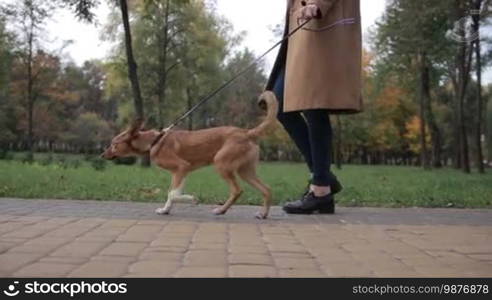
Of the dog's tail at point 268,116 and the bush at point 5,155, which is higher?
the dog's tail at point 268,116

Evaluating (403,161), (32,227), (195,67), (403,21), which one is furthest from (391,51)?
(403,161)

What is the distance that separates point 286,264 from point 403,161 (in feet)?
250

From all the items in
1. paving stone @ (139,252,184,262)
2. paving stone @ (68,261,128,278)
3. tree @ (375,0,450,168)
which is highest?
tree @ (375,0,450,168)

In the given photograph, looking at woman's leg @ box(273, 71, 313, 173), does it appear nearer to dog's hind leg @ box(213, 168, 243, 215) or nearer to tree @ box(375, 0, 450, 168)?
dog's hind leg @ box(213, 168, 243, 215)

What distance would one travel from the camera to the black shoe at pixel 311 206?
666 cm

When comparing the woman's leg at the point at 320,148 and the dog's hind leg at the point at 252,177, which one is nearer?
the dog's hind leg at the point at 252,177

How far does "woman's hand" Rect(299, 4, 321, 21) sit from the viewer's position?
6453 mm

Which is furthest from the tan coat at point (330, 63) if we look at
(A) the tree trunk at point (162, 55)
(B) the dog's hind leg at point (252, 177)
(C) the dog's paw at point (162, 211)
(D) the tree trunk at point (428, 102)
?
(A) the tree trunk at point (162, 55)

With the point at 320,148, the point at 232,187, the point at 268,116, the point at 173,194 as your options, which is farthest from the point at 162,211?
the point at 320,148

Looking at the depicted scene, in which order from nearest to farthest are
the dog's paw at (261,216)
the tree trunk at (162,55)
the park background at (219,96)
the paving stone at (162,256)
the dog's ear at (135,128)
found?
the paving stone at (162,256) < the dog's paw at (261,216) < the dog's ear at (135,128) < the park background at (219,96) < the tree trunk at (162,55)

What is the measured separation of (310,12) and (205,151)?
70.3 inches

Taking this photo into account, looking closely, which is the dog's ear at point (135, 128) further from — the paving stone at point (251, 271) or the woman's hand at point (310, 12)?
the paving stone at point (251, 271)

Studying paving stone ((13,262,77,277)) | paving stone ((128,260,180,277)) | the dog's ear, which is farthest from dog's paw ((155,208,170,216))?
paving stone ((13,262,77,277))

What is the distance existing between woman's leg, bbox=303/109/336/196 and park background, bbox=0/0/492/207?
1.52 m
